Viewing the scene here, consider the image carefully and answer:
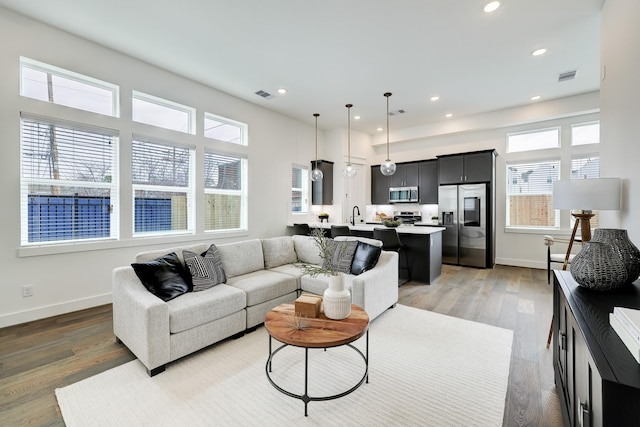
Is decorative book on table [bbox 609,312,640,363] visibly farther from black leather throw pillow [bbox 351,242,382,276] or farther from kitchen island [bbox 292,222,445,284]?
kitchen island [bbox 292,222,445,284]

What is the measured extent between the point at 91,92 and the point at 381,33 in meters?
3.73

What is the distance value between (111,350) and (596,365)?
3279mm

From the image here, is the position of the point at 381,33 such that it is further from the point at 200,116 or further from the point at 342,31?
the point at 200,116

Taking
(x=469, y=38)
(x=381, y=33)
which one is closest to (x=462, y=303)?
(x=469, y=38)

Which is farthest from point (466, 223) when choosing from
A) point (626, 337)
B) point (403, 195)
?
point (626, 337)

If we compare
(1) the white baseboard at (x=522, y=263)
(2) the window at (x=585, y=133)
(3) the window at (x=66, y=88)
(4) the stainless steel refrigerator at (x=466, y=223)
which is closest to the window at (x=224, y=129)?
(3) the window at (x=66, y=88)

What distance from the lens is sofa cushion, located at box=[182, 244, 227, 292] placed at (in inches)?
109

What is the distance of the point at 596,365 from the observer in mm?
862

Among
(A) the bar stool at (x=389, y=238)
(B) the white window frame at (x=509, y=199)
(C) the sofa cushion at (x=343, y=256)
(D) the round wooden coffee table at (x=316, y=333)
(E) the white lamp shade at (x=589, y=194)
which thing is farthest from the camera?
(B) the white window frame at (x=509, y=199)

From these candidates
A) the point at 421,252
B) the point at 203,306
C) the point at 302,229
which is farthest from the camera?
the point at 302,229

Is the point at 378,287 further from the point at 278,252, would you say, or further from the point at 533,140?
the point at 533,140

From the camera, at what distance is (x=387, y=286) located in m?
3.28

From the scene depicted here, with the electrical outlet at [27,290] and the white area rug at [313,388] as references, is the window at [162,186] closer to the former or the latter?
the electrical outlet at [27,290]

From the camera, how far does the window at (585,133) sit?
514 cm
